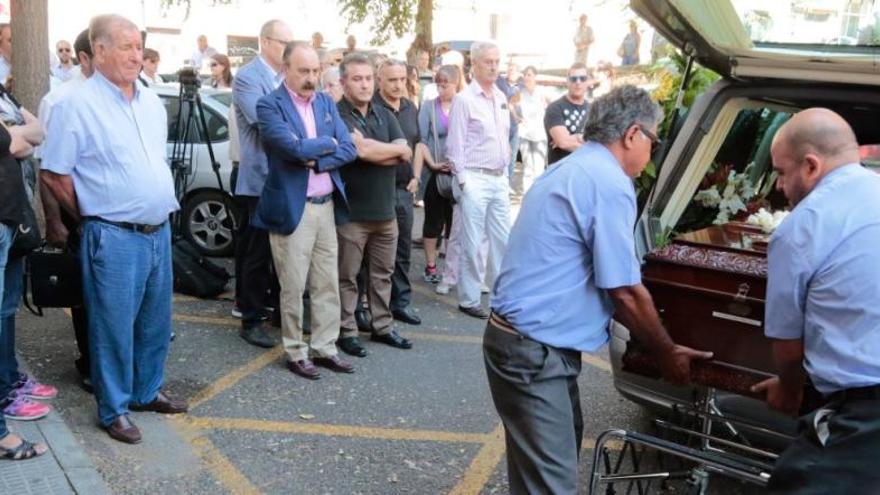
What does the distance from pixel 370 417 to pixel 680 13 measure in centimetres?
259

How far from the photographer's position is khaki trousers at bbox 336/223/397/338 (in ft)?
17.8

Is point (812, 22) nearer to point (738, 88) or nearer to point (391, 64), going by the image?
point (738, 88)

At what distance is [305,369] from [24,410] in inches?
61.4

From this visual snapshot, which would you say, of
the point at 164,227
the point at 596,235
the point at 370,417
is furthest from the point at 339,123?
the point at 596,235

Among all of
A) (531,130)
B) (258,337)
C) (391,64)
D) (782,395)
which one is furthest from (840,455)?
(531,130)

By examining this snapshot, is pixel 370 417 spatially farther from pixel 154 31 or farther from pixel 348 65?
pixel 154 31

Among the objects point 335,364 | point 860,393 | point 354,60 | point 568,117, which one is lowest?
point 335,364

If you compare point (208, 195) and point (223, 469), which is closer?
point (223, 469)

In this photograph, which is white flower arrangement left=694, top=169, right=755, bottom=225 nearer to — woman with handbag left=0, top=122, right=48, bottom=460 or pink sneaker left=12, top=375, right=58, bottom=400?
woman with handbag left=0, top=122, right=48, bottom=460

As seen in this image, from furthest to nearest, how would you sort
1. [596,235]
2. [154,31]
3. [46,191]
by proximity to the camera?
[154,31]
[46,191]
[596,235]

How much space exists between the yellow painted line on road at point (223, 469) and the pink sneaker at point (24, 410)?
747mm

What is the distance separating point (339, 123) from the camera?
514cm

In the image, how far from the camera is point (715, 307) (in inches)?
119

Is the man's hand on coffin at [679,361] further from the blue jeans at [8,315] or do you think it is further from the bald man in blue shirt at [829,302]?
the blue jeans at [8,315]
